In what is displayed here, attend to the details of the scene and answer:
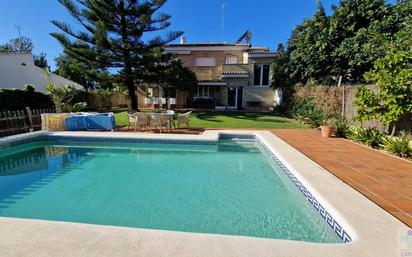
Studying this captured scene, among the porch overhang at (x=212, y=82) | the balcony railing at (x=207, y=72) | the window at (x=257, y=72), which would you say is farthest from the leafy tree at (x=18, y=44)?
the window at (x=257, y=72)

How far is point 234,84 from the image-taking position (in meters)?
23.2

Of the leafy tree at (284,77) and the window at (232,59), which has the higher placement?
the window at (232,59)

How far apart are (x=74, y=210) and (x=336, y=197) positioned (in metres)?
4.91

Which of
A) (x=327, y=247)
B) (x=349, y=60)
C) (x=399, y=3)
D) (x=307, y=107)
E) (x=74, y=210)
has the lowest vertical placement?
(x=74, y=210)

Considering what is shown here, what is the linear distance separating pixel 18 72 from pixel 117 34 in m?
8.83

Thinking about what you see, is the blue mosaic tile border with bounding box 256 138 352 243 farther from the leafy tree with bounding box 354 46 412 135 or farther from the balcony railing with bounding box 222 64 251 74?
the balcony railing with bounding box 222 64 251 74

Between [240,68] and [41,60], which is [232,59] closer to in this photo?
[240,68]

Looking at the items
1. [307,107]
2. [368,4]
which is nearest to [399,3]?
[368,4]

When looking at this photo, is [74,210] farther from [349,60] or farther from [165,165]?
[349,60]

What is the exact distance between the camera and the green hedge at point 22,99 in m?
11.7

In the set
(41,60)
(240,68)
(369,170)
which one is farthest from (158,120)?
(41,60)

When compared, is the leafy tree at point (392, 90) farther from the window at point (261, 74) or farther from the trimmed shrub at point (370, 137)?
the window at point (261, 74)

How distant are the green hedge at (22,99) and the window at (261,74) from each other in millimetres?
17984

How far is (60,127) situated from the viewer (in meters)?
11.4
